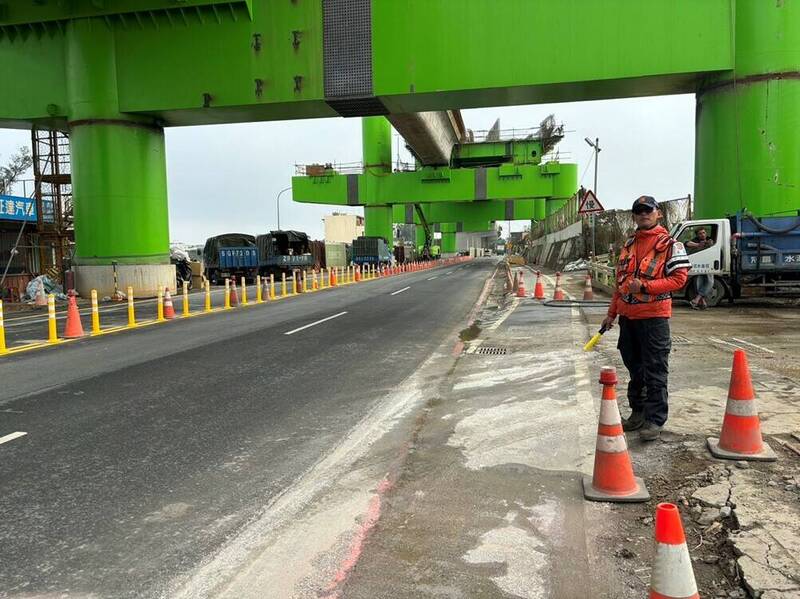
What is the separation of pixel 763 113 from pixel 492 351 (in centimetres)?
1166

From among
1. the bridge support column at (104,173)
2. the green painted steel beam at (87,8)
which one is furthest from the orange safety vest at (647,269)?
the bridge support column at (104,173)

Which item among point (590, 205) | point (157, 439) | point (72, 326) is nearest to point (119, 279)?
point (72, 326)

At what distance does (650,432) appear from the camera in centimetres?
500

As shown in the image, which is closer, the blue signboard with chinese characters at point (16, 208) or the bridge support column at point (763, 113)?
the bridge support column at point (763, 113)

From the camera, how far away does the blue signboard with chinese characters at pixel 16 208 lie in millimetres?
25391

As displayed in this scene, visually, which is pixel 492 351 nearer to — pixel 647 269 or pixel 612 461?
pixel 647 269

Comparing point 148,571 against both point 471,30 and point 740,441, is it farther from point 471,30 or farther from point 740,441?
point 471,30

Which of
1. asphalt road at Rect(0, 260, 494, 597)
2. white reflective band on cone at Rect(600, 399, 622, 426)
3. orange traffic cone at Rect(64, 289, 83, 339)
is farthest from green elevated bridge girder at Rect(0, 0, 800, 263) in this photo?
white reflective band on cone at Rect(600, 399, 622, 426)

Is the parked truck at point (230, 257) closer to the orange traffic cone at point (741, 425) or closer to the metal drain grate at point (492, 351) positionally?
the metal drain grate at point (492, 351)

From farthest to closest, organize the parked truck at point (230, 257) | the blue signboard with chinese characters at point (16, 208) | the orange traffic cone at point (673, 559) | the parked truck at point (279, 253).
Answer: the parked truck at point (279, 253), the parked truck at point (230, 257), the blue signboard with chinese characters at point (16, 208), the orange traffic cone at point (673, 559)

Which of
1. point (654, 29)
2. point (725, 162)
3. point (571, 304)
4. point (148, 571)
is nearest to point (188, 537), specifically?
point (148, 571)

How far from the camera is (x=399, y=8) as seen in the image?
18750 mm

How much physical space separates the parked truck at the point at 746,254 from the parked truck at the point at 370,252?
33.7m

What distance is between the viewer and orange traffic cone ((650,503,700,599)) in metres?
2.36
